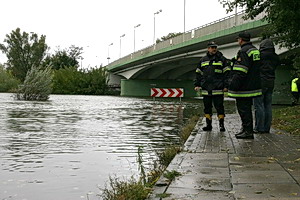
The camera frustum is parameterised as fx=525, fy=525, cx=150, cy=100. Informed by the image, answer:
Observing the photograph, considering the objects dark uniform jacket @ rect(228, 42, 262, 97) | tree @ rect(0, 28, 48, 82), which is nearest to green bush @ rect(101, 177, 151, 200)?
dark uniform jacket @ rect(228, 42, 262, 97)

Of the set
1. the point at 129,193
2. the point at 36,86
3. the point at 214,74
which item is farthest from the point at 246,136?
the point at 36,86

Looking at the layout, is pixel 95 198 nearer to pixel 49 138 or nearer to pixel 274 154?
pixel 274 154

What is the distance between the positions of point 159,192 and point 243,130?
17.0 ft

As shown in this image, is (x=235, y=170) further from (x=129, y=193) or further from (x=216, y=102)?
(x=216, y=102)

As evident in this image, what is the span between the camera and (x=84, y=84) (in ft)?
245

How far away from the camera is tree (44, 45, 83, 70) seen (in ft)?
353

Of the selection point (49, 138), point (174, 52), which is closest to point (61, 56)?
point (174, 52)

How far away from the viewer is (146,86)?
68.8m

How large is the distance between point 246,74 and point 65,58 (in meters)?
105

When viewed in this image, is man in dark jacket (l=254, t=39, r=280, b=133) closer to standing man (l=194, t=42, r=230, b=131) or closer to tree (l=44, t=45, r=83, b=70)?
standing man (l=194, t=42, r=230, b=131)

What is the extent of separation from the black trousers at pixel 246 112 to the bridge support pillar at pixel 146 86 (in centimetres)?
5688

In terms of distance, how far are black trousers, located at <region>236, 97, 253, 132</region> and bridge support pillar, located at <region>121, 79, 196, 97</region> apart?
56880 millimetres

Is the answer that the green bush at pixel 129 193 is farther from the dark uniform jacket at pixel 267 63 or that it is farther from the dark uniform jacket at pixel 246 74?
the dark uniform jacket at pixel 267 63

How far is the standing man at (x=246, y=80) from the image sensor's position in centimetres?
935
